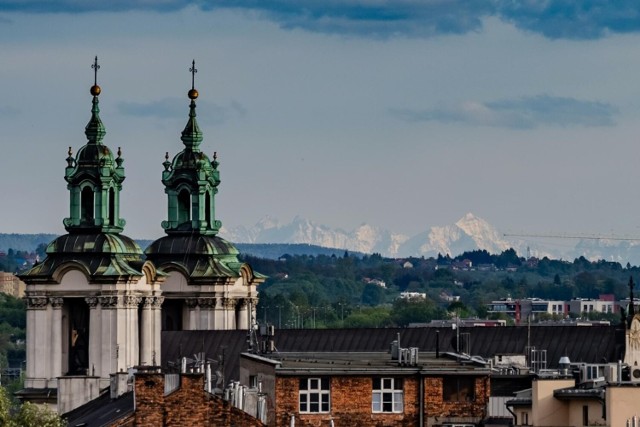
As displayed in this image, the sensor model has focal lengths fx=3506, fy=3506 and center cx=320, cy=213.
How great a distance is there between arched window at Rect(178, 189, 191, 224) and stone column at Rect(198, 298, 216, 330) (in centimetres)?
434

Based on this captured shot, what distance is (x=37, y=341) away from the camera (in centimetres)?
16000

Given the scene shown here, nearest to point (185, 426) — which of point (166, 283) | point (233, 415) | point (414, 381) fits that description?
point (233, 415)

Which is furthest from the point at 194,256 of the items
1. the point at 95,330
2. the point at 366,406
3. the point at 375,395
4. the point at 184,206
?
the point at 366,406

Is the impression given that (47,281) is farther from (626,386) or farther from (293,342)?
(626,386)

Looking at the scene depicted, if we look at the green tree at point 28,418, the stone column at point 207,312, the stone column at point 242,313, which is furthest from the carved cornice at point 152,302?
the green tree at point 28,418

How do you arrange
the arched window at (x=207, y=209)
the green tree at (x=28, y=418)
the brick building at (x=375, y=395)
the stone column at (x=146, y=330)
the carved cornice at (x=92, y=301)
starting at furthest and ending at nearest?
the arched window at (x=207, y=209)
the carved cornice at (x=92, y=301)
the stone column at (x=146, y=330)
the green tree at (x=28, y=418)
the brick building at (x=375, y=395)

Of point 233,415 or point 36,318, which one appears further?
point 36,318

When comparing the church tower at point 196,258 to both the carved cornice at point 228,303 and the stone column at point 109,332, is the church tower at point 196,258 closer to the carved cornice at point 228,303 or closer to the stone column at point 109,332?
the carved cornice at point 228,303

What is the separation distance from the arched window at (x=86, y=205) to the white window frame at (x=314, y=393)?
60.1 m

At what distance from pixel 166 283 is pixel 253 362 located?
58.6 metres

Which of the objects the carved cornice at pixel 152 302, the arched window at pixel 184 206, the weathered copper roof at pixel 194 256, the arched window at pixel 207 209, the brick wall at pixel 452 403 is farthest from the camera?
the arched window at pixel 207 209

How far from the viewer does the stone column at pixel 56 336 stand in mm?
159250

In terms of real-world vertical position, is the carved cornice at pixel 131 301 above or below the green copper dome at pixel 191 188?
below

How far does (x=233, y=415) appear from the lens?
9800 cm
